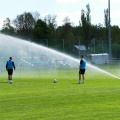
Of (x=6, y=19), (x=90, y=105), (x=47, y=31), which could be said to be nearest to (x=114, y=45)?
(x=47, y=31)

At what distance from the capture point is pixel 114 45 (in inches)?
2953

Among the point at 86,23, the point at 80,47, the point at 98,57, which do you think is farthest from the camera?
the point at 86,23

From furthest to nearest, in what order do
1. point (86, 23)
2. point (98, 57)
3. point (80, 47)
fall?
point (86, 23)
point (98, 57)
point (80, 47)

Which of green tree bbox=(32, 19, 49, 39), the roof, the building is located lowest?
the building

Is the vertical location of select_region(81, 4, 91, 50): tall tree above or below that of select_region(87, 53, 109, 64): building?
above

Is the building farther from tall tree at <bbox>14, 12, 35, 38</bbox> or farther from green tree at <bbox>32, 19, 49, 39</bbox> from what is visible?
tall tree at <bbox>14, 12, 35, 38</bbox>

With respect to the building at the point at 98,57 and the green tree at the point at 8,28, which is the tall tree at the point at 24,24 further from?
the building at the point at 98,57

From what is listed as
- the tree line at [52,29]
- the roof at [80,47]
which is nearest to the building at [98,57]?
the roof at [80,47]

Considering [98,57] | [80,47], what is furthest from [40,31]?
[98,57]

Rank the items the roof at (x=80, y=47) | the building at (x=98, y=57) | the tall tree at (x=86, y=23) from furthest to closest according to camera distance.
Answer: the tall tree at (x=86, y=23), the roof at (x=80, y=47), the building at (x=98, y=57)

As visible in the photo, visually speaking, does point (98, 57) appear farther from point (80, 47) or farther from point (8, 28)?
point (8, 28)

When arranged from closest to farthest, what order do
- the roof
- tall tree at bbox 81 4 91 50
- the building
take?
the building, the roof, tall tree at bbox 81 4 91 50

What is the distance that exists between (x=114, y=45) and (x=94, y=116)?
213 ft

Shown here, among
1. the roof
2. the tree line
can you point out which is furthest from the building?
the tree line
